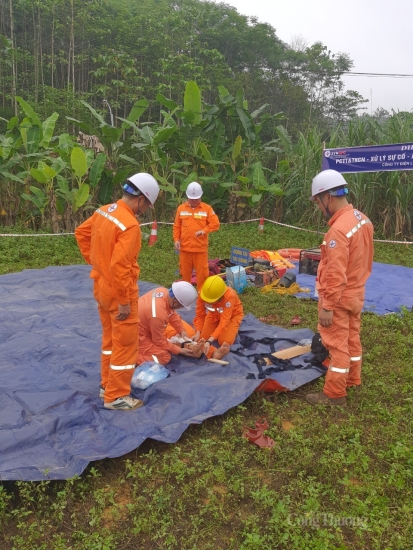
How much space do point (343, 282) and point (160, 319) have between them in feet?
5.79

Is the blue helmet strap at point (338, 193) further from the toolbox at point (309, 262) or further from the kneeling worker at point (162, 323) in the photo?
the toolbox at point (309, 262)

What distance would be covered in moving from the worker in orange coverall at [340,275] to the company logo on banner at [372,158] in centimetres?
679

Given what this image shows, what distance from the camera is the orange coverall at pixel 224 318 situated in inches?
201

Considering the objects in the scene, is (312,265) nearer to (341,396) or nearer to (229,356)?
(229,356)

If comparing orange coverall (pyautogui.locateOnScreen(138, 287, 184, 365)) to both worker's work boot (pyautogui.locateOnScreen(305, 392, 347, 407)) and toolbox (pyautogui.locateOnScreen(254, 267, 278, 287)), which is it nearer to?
worker's work boot (pyautogui.locateOnScreen(305, 392, 347, 407))

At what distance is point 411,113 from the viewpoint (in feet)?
42.1

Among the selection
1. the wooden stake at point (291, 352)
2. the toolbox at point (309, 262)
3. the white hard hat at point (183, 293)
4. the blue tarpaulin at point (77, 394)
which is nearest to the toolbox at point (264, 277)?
the toolbox at point (309, 262)

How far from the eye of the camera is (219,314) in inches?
206

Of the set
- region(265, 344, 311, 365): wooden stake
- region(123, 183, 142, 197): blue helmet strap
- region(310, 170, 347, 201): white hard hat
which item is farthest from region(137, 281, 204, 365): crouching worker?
region(310, 170, 347, 201): white hard hat

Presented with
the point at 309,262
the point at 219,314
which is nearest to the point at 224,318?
the point at 219,314

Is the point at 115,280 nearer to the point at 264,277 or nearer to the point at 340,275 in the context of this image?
the point at 340,275

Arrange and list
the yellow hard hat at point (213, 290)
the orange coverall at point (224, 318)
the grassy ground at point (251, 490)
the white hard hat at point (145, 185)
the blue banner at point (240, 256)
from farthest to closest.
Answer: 1. the blue banner at point (240, 256)
2. the orange coverall at point (224, 318)
3. the yellow hard hat at point (213, 290)
4. the white hard hat at point (145, 185)
5. the grassy ground at point (251, 490)

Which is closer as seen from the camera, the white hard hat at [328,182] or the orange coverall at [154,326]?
the white hard hat at [328,182]

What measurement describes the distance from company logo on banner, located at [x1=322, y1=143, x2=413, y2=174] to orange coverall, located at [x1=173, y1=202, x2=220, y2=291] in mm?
4658
